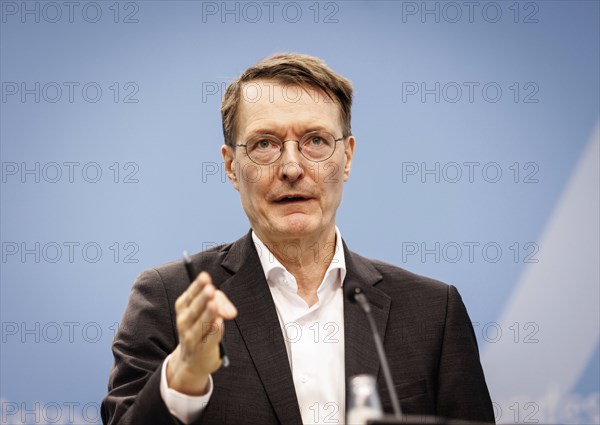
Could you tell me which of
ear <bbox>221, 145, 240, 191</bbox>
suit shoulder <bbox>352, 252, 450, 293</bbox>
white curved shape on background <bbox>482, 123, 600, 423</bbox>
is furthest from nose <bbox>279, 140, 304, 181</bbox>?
white curved shape on background <bbox>482, 123, 600, 423</bbox>

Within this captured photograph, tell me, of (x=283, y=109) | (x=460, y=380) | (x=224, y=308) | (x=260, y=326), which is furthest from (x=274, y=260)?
(x=224, y=308)

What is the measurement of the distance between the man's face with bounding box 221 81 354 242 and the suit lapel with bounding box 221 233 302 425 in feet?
0.35

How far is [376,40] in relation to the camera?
10.7 ft

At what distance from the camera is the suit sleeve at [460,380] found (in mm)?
2145

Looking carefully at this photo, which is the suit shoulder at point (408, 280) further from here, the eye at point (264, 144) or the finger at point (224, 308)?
the finger at point (224, 308)

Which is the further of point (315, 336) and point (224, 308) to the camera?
point (315, 336)

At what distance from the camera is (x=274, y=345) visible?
208 cm

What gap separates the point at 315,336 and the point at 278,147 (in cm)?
56

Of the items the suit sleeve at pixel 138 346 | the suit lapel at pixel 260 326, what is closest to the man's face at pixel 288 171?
the suit lapel at pixel 260 326

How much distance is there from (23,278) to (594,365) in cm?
232

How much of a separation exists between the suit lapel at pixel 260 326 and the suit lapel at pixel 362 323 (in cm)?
18

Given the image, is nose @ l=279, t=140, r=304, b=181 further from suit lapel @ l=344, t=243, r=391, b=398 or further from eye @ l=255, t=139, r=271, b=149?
suit lapel @ l=344, t=243, r=391, b=398

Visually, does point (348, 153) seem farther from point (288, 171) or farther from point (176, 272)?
point (176, 272)

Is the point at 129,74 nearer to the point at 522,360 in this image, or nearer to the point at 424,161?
the point at 424,161
